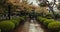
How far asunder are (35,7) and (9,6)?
3566 centimetres

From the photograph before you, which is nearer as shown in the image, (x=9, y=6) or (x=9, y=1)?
(x=9, y=1)

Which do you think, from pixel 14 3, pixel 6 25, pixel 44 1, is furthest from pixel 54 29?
pixel 44 1

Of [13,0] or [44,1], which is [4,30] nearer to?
[13,0]

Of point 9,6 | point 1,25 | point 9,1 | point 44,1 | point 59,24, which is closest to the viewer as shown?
point 1,25

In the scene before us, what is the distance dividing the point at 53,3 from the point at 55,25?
1324 centimetres

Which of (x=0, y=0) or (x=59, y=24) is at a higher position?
(x=0, y=0)

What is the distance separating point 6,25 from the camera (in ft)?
48.6

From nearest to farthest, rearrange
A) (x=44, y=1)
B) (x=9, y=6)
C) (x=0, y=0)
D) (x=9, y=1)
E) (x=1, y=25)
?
1. (x=1, y=25)
2. (x=0, y=0)
3. (x=9, y=1)
4. (x=9, y=6)
5. (x=44, y=1)

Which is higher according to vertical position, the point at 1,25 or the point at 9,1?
the point at 9,1

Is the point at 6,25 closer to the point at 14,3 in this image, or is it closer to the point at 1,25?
the point at 1,25

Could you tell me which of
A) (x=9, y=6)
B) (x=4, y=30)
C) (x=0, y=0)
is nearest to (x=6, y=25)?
(x=4, y=30)

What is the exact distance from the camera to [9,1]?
20844 mm

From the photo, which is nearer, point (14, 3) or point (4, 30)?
point (4, 30)

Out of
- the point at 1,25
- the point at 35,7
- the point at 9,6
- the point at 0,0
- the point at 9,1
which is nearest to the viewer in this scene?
the point at 1,25
